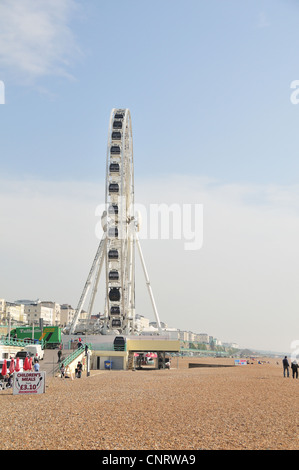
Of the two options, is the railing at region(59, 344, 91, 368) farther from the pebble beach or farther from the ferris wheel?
the ferris wheel

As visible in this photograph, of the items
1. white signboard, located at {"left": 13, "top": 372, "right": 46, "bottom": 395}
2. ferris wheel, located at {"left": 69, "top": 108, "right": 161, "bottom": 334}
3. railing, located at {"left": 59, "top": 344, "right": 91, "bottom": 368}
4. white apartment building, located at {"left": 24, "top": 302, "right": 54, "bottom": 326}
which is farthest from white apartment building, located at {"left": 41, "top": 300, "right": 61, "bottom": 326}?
white signboard, located at {"left": 13, "top": 372, "right": 46, "bottom": 395}

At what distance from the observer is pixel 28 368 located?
27.8m

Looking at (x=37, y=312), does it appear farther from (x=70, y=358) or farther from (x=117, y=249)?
(x=70, y=358)

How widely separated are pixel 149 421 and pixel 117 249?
186ft

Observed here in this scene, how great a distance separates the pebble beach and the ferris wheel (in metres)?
46.8

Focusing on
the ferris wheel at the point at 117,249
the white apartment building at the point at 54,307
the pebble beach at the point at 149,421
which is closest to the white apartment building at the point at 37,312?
the white apartment building at the point at 54,307

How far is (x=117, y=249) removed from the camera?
233 feet

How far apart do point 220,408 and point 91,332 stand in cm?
5423

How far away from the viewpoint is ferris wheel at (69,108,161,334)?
6981cm

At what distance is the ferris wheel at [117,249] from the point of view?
6981cm

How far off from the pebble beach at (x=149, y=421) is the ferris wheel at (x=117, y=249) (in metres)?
46.8
